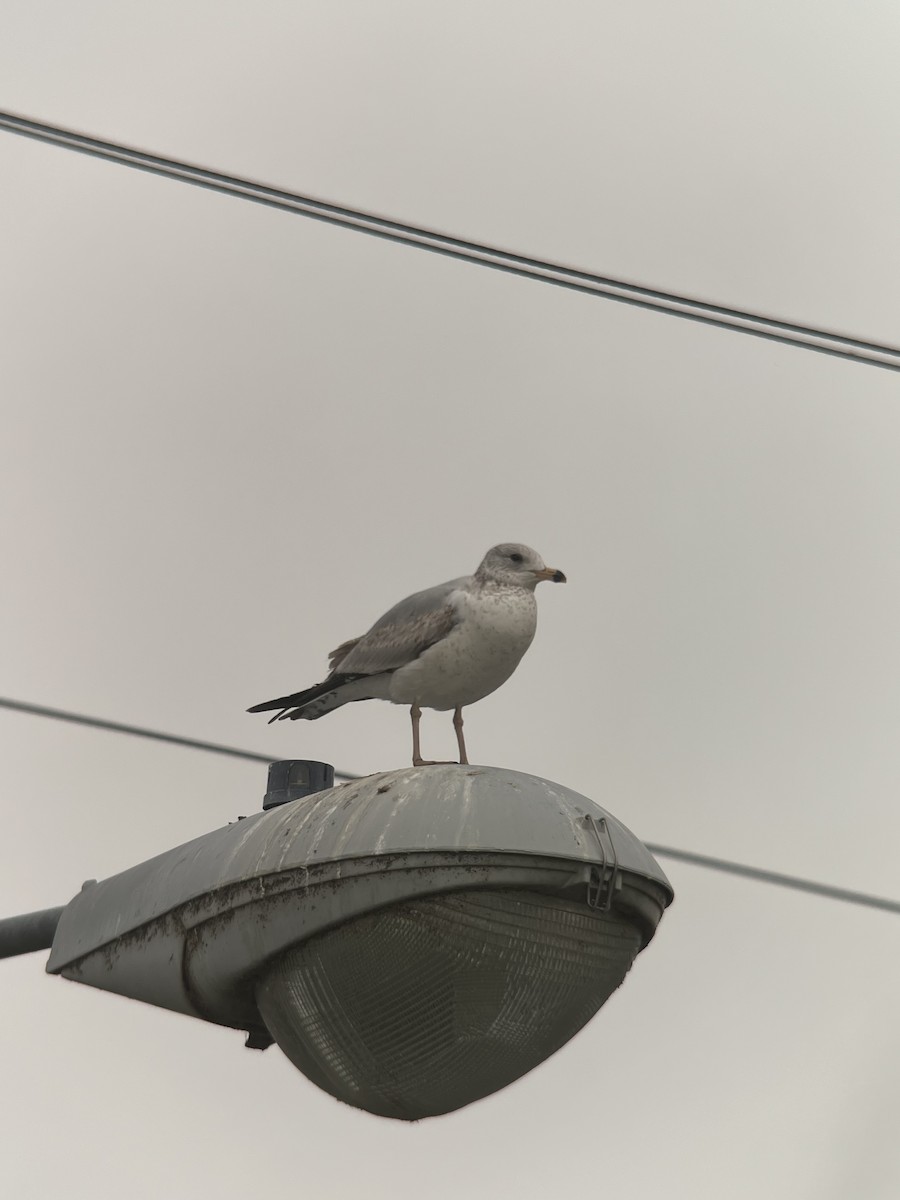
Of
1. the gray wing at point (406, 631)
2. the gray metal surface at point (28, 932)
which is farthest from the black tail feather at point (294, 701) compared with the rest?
the gray metal surface at point (28, 932)

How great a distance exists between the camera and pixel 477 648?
5.36 m

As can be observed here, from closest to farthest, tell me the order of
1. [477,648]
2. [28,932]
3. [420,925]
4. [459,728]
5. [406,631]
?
[420,925] < [28,932] < [477,648] < [406,631] < [459,728]

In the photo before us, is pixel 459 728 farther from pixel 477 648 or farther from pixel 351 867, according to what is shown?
pixel 351 867

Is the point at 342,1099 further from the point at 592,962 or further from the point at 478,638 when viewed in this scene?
the point at 478,638

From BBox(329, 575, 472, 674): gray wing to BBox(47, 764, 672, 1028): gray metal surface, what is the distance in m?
2.29

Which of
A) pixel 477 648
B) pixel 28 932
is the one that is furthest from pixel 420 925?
pixel 477 648

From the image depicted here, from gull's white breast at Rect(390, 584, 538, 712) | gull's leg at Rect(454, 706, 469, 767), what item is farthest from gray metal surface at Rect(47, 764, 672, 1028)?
gull's leg at Rect(454, 706, 469, 767)

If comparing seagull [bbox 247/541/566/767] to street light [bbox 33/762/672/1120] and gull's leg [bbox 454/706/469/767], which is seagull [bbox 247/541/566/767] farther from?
street light [bbox 33/762/672/1120]

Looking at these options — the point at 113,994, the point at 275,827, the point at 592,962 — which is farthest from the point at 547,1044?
the point at 113,994

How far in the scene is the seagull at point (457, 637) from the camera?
5.36 metres

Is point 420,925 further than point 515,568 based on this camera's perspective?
No

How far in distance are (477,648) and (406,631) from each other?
33 cm

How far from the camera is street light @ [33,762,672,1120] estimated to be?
2838 millimetres

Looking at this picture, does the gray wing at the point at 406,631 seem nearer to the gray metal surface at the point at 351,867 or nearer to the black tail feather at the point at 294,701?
the black tail feather at the point at 294,701
